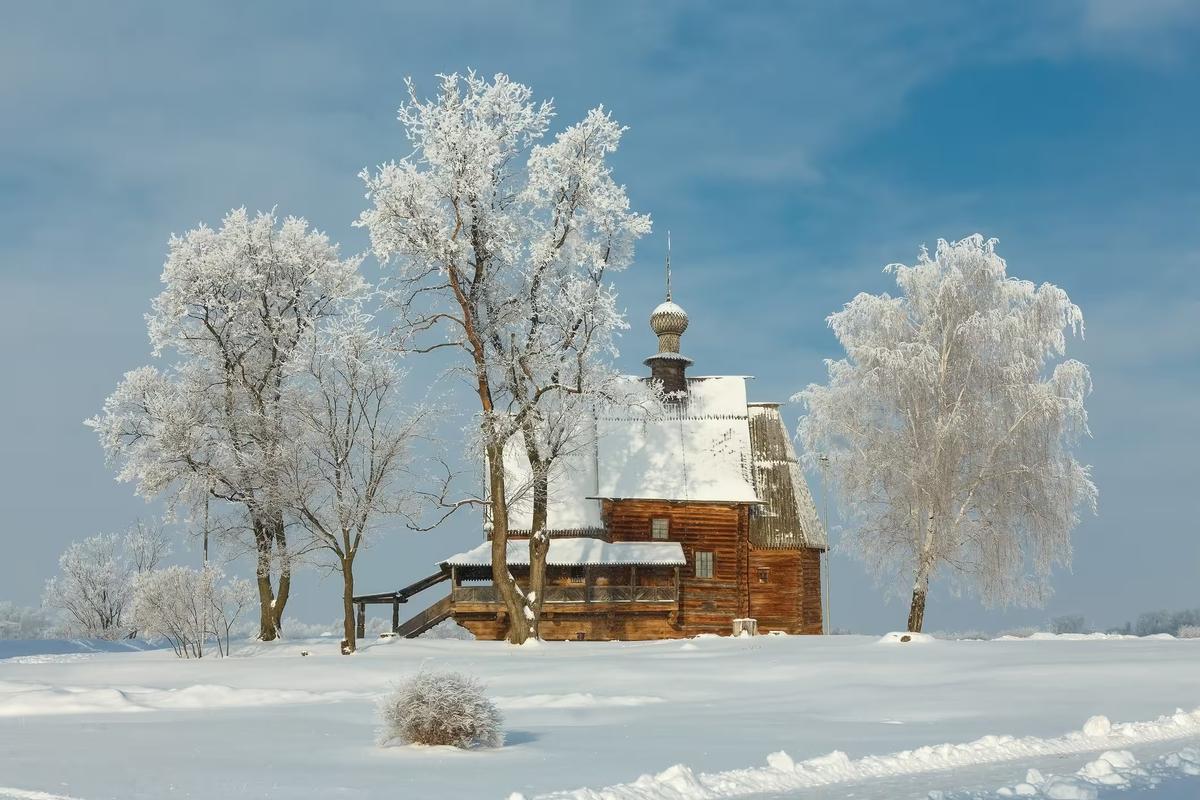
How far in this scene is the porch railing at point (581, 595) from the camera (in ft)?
117

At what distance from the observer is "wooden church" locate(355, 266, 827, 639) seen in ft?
120

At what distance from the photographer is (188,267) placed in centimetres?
3294

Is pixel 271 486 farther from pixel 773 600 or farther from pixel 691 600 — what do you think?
pixel 773 600

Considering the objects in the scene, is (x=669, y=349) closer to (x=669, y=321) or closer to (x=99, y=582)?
(x=669, y=321)

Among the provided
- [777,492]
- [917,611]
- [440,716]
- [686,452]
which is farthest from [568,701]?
[777,492]

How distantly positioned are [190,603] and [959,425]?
2042 centimetres

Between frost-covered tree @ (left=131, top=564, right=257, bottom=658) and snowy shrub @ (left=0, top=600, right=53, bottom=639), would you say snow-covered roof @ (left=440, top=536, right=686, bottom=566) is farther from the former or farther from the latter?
snowy shrub @ (left=0, top=600, right=53, bottom=639)

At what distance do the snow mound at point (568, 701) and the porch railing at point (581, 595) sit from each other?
59.5ft

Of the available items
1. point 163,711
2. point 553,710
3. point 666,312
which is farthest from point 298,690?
point 666,312

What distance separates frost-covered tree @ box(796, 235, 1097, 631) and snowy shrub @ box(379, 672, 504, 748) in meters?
20.6

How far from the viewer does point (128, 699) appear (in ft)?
56.0

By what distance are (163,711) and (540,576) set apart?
14.7 m

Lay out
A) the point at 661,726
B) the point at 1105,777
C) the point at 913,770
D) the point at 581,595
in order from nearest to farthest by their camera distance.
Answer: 1. the point at 1105,777
2. the point at 913,770
3. the point at 661,726
4. the point at 581,595

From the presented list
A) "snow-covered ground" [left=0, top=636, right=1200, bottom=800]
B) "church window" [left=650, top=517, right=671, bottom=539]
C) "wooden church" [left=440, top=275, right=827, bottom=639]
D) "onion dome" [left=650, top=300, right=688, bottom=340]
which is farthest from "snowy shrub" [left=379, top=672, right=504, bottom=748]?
"onion dome" [left=650, top=300, right=688, bottom=340]
